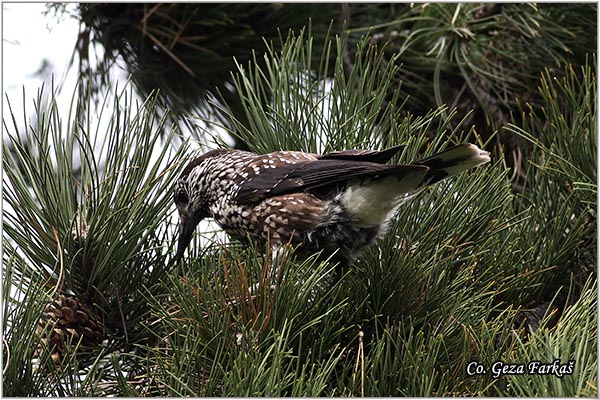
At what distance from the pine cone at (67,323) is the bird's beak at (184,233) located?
0.23 meters

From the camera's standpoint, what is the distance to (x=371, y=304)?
5.49ft

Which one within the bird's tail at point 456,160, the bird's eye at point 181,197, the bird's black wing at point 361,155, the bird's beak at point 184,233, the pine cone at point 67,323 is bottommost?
the pine cone at point 67,323

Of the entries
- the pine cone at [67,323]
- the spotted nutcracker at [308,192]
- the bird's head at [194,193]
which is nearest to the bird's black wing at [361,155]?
the spotted nutcracker at [308,192]

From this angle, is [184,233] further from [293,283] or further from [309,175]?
[293,283]

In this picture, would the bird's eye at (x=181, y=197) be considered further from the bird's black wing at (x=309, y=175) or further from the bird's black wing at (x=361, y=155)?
the bird's black wing at (x=361, y=155)

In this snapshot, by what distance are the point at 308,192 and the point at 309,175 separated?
0.06m

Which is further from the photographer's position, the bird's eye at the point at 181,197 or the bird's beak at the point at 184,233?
the bird's eye at the point at 181,197

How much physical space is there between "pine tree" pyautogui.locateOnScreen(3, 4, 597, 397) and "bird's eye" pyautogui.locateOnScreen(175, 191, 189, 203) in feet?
0.30

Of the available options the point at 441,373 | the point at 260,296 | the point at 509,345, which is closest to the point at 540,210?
the point at 509,345

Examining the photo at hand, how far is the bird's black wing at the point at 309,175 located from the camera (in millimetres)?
1825

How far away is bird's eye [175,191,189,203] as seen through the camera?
200 centimetres

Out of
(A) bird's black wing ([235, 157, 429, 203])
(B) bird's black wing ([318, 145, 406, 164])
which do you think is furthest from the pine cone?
(B) bird's black wing ([318, 145, 406, 164])

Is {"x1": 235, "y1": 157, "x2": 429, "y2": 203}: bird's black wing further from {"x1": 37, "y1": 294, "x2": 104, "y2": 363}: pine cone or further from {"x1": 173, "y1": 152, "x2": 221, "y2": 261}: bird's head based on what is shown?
{"x1": 37, "y1": 294, "x2": 104, "y2": 363}: pine cone

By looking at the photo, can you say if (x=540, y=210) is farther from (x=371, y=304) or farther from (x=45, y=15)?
(x=45, y=15)
